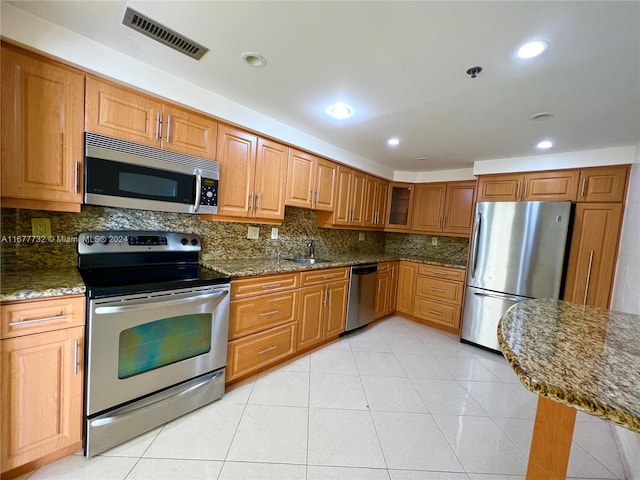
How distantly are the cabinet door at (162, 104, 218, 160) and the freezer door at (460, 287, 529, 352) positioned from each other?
3.19m

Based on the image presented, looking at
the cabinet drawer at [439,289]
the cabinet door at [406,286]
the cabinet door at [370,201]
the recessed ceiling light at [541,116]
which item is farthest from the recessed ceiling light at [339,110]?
the cabinet drawer at [439,289]

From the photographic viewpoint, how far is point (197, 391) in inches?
69.8

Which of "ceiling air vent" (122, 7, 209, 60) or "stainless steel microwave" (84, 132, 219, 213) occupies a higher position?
"ceiling air vent" (122, 7, 209, 60)

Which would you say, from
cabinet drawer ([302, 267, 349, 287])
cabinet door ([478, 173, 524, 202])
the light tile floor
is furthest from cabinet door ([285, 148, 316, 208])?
cabinet door ([478, 173, 524, 202])

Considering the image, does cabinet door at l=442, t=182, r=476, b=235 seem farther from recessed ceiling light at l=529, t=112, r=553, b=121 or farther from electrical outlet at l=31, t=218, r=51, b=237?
electrical outlet at l=31, t=218, r=51, b=237

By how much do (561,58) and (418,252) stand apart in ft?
10.4

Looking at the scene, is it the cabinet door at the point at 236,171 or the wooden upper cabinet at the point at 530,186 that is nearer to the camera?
the cabinet door at the point at 236,171

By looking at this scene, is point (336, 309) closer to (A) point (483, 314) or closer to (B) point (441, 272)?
(B) point (441, 272)

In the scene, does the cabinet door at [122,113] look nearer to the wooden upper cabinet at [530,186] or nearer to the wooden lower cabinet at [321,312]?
the wooden lower cabinet at [321,312]

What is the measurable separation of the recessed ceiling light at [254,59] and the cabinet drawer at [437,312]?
3328 millimetres

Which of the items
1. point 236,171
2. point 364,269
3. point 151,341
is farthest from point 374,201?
point 151,341

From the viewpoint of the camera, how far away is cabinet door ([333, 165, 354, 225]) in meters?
3.19

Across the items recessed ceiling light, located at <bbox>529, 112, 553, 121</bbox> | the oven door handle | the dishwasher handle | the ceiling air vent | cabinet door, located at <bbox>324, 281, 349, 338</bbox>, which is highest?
recessed ceiling light, located at <bbox>529, 112, 553, 121</bbox>

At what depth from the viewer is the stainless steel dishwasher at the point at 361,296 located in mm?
3061
